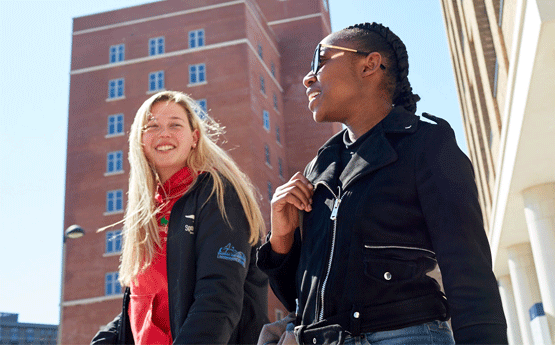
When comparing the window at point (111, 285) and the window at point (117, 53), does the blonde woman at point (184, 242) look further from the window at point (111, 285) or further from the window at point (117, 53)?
the window at point (117, 53)

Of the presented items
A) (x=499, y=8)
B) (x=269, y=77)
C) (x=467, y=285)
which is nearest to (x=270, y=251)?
(x=467, y=285)

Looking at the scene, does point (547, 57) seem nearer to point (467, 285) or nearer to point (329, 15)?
point (467, 285)

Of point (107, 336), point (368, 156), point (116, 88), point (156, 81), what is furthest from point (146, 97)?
point (368, 156)

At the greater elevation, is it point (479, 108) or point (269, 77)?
point (269, 77)

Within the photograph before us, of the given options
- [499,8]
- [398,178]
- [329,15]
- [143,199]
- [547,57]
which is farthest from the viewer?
[329,15]

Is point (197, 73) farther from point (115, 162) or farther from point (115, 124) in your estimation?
point (115, 162)

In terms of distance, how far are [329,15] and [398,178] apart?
2257 inches

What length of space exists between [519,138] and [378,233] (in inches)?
394

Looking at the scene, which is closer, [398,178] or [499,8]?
[398,178]

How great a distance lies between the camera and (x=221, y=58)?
147 feet

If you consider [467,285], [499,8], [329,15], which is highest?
[329,15]

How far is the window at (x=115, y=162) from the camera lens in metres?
43.5

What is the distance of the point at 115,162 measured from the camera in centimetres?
4356

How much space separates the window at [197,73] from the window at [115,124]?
17.0ft
